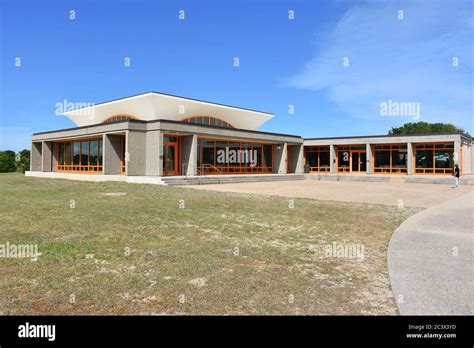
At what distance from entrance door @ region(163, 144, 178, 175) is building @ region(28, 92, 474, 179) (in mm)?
76

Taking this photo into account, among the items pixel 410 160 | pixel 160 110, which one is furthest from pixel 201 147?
pixel 410 160

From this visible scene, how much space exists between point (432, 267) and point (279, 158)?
1208 inches

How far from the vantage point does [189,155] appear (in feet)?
86.2

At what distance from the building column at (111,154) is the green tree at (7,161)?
70.5 ft

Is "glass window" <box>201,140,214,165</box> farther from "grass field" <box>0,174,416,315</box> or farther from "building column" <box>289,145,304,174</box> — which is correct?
"grass field" <box>0,174,416,315</box>

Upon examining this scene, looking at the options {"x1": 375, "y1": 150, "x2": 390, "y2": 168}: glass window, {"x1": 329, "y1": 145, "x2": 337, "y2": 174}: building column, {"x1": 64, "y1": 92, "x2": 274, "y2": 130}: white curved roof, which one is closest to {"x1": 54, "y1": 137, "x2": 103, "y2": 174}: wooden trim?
{"x1": 64, "y1": 92, "x2": 274, "y2": 130}: white curved roof

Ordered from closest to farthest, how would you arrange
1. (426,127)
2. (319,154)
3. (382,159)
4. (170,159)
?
(170,159)
(382,159)
(319,154)
(426,127)

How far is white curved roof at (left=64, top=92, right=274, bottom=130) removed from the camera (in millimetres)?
31578

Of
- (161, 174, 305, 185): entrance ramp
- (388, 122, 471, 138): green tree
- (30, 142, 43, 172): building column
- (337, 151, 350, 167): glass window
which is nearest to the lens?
(161, 174, 305, 185): entrance ramp

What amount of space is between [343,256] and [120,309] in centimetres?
394

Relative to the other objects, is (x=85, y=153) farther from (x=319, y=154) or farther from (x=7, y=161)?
(x=319, y=154)
